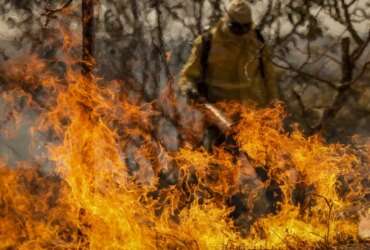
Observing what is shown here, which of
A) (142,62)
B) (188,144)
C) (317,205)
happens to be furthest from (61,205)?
(317,205)

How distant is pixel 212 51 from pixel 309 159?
1504 mm

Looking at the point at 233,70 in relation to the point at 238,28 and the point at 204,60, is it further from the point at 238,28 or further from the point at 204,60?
the point at 238,28

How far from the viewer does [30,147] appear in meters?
11.6

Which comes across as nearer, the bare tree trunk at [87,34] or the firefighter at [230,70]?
the bare tree trunk at [87,34]

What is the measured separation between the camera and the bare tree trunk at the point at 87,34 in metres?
5.94

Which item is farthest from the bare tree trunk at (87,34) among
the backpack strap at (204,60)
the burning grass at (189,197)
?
the backpack strap at (204,60)

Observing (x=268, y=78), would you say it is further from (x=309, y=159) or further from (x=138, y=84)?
(x=138, y=84)

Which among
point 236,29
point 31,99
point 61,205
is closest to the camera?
point 236,29

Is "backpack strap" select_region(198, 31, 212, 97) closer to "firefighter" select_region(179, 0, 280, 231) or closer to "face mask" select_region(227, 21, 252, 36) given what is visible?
"firefighter" select_region(179, 0, 280, 231)

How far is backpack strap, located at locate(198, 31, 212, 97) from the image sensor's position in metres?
6.78

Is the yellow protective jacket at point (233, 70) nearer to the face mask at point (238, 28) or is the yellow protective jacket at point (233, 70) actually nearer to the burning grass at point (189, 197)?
the face mask at point (238, 28)

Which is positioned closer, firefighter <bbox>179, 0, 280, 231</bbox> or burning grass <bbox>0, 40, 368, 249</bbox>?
burning grass <bbox>0, 40, 368, 249</bbox>

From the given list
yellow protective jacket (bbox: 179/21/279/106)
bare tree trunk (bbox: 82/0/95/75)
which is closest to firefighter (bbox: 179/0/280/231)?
yellow protective jacket (bbox: 179/21/279/106)

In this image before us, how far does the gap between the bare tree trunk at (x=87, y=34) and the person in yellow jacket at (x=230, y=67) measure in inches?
45.5
